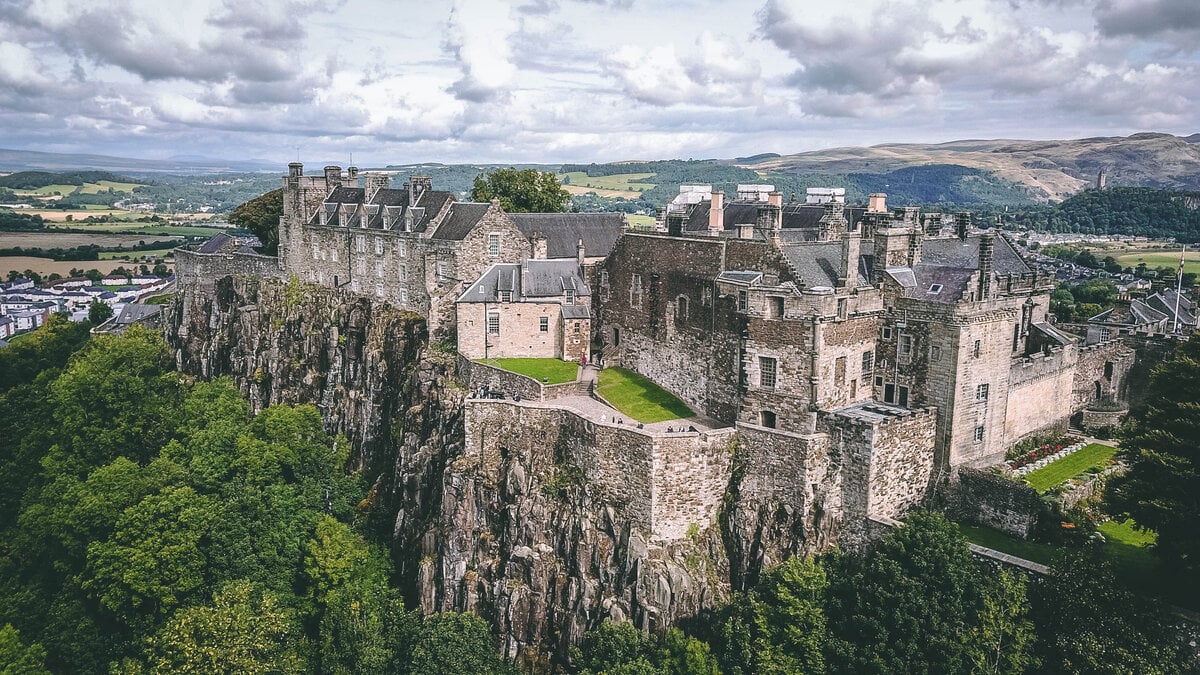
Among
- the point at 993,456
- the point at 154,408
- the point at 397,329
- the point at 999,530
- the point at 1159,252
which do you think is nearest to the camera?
the point at 999,530

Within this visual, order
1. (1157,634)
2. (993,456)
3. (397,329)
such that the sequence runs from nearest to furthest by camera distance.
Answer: (1157,634) → (993,456) → (397,329)

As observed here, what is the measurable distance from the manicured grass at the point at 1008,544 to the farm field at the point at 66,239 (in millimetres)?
171357

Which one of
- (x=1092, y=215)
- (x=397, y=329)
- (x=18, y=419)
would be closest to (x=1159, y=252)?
(x=1092, y=215)

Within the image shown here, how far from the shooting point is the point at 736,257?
37.1 metres

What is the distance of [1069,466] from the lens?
1421 inches

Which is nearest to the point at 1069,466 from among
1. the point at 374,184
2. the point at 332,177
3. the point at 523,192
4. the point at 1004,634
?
the point at 1004,634

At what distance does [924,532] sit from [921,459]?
17.1 ft

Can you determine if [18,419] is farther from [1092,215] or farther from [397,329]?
[1092,215]

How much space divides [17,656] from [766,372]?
33806 millimetres

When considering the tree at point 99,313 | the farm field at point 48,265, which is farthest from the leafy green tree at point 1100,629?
the farm field at point 48,265

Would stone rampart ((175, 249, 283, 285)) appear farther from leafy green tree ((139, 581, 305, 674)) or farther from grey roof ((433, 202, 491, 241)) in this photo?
leafy green tree ((139, 581, 305, 674))

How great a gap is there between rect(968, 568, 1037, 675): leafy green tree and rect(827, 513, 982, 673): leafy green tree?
39cm

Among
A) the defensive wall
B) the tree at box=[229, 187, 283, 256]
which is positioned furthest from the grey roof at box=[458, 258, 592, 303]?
the tree at box=[229, 187, 283, 256]

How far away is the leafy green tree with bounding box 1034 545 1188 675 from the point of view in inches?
958
